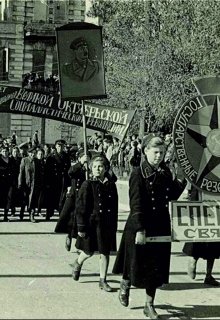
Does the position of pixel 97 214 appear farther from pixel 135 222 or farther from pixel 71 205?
pixel 71 205

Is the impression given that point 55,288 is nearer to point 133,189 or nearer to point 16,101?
point 133,189

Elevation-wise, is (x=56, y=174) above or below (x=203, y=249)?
above

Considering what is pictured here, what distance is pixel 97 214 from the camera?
7.98 meters

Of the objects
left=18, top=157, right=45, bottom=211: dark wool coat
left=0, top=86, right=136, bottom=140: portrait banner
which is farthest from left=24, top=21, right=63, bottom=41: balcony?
left=0, top=86, right=136, bottom=140: portrait banner

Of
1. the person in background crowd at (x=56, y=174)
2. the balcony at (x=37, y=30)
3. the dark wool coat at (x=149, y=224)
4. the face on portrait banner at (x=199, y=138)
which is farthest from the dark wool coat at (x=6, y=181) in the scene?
the balcony at (x=37, y=30)

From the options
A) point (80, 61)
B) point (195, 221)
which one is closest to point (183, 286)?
point (195, 221)

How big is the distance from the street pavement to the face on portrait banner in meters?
1.37

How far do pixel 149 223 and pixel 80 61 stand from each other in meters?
3.14

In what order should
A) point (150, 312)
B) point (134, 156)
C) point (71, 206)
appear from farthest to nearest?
Result: point (134, 156)
point (71, 206)
point (150, 312)

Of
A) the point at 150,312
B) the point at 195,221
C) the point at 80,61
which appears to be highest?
the point at 80,61

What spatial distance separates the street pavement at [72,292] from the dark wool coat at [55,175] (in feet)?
14.7

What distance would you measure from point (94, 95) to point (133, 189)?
315cm

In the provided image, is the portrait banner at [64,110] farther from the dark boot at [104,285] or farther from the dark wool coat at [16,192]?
the dark boot at [104,285]

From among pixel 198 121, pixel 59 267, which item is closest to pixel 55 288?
pixel 59 267
